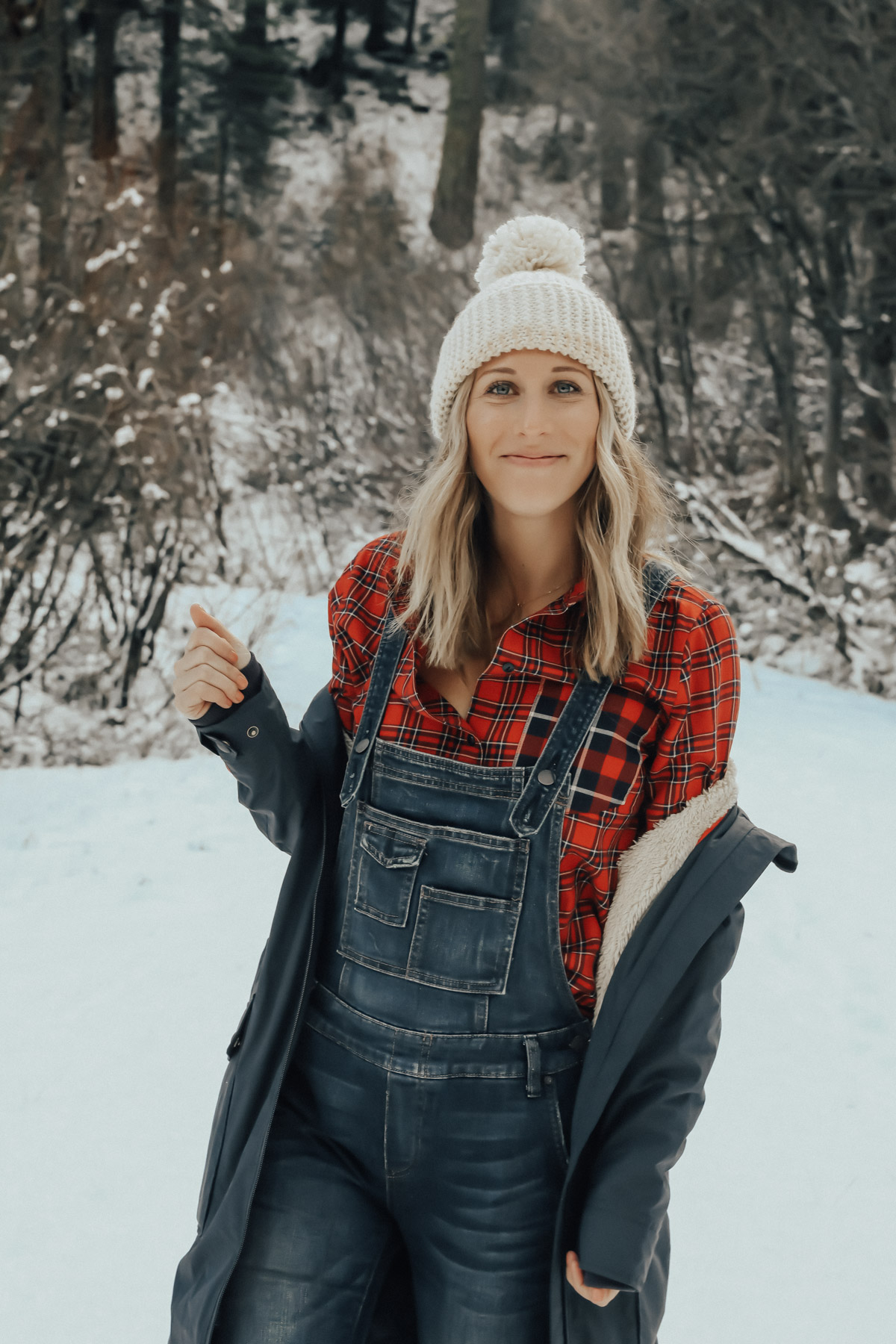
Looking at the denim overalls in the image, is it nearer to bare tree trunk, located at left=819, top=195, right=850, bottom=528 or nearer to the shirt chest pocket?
the shirt chest pocket

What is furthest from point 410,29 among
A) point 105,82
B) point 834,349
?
point 834,349

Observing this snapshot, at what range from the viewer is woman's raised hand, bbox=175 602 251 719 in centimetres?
139

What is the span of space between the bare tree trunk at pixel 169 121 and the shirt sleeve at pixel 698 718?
8.83 metres

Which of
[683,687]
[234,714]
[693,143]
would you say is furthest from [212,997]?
[693,143]

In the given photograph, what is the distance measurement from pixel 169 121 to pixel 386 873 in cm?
952

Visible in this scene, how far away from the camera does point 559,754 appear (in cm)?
138

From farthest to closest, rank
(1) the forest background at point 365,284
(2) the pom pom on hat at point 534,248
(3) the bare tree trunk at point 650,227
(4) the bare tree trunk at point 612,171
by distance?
(4) the bare tree trunk at point 612,171 < (3) the bare tree trunk at point 650,227 < (1) the forest background at point 365,284 < (2) the pom pom on hat at point 534,248

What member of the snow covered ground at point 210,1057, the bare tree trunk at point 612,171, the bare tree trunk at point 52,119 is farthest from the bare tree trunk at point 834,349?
the bare tree trunk at point 52,119

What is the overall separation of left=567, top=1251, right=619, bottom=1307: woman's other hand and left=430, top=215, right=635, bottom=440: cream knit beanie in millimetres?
1114

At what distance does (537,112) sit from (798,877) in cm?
809

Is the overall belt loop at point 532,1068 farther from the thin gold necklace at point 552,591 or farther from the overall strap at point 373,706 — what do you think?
the thin gold necklace at point 552,591

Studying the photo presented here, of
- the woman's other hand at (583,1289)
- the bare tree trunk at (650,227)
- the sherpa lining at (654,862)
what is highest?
the bare tree trunk at (650,227)

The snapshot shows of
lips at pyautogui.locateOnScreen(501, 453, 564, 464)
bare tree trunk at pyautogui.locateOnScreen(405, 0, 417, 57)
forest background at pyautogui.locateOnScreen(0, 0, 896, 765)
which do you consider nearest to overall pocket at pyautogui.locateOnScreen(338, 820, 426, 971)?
lips at pyautogui.locateOnScreen(501, 453, 564, 464)

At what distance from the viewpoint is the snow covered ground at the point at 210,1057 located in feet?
6.95
